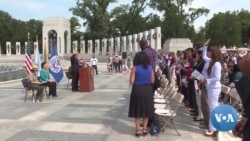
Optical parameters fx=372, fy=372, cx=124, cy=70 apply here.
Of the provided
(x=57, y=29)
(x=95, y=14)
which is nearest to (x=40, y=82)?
(x=57, y=29)

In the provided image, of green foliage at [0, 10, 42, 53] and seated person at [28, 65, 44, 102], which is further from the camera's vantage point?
green foliage at [0, 10, 42, 53]

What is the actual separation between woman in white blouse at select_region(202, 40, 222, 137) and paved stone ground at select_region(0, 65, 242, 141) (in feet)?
2.17

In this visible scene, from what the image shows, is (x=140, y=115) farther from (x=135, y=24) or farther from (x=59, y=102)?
(x=135, y=24)

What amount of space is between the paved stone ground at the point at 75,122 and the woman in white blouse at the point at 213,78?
2.17 ft

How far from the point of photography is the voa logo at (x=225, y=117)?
11.7 ft

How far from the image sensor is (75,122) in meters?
8.68

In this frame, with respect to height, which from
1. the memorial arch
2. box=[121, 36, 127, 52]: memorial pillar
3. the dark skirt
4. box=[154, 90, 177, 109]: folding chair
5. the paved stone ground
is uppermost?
the memorial arch

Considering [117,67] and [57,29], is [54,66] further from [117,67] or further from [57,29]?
[57,29]

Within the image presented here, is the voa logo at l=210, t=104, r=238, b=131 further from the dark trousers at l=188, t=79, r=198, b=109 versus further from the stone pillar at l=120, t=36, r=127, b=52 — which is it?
the stone pillar at l=120, t=36, r=127, b=52

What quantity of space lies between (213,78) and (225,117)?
347cm

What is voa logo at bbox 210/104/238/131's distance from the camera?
356cm

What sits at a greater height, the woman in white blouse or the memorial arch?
the memorial arch

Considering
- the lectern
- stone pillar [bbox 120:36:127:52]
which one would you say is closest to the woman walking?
the lectern

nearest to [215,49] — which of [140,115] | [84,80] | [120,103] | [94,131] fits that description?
[140,115]
